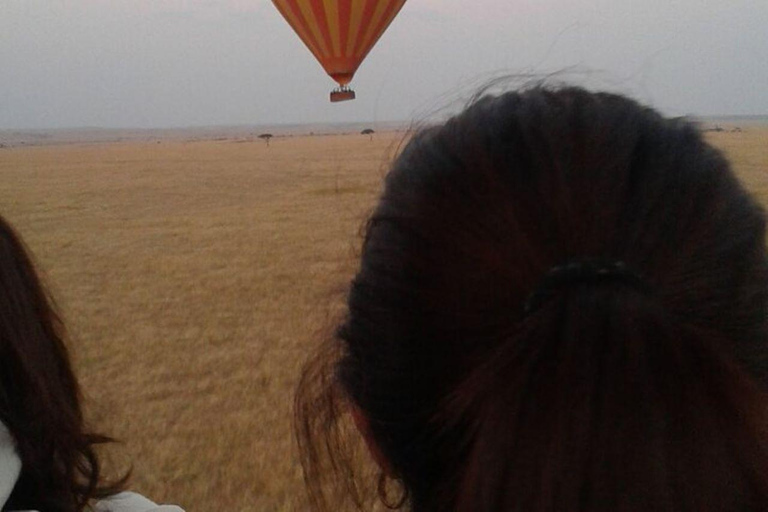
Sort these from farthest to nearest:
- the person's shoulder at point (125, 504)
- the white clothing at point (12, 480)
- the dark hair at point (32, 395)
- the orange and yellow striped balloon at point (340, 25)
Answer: the orange and yellow striped balloon at point (340, 25), the person's shoulder at point (125, 504), the dark hair at point (32, 395), the white clothing at point (12, 480)

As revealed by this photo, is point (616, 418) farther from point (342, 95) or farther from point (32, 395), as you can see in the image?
point (342, 95)

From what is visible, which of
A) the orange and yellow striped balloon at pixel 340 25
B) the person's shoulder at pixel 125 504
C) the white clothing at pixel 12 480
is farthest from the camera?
the orange and yellow striped balloon at pixel 340 25

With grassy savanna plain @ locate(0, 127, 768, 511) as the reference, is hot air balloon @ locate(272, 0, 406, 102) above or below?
above

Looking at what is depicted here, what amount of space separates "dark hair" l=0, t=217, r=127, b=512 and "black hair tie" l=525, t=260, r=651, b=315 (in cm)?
97

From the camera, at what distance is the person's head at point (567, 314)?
602 mm

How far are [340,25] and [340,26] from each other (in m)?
0.01

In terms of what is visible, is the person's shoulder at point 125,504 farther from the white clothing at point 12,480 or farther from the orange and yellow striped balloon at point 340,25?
the orange and yellow striped balloon at point 340,25

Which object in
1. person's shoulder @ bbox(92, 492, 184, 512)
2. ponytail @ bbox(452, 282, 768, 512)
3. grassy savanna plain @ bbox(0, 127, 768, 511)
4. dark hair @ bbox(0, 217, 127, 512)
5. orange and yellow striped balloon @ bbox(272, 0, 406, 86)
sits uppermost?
orange and yellow striped balloon @ bbox(272, 0, 406, 86)

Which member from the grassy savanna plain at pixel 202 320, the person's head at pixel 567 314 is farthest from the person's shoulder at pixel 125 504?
the person's head at pixel 567 314

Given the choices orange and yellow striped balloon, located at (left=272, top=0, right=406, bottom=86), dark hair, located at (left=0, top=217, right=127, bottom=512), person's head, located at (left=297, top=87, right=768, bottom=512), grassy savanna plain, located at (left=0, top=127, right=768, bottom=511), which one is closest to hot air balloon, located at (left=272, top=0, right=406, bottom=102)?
orange and yellow striped balloon, located at (left=272, top=0, right=406, bottom=86)

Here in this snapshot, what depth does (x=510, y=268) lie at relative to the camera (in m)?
0.67

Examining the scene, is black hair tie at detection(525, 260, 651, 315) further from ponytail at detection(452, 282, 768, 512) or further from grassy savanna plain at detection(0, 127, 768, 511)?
grassy savanna plain at detection(0, 127, 768, 511)

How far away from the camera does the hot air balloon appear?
741 cm

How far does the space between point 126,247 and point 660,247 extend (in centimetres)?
1062
